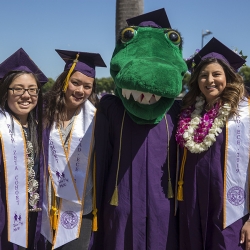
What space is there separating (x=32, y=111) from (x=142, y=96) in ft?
3.08

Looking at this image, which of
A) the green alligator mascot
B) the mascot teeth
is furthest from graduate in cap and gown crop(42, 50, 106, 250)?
the mascot teeth

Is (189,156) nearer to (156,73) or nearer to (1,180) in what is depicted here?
(156,73)

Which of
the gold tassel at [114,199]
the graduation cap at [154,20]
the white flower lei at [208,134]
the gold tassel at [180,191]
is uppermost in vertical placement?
the graduation cap at [154,20]

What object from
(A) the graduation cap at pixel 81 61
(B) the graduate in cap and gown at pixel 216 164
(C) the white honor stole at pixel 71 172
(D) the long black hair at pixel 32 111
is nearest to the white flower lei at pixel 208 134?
(B) the graduate in cap and gown at pixel 216 164

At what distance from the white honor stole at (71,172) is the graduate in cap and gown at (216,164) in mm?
772

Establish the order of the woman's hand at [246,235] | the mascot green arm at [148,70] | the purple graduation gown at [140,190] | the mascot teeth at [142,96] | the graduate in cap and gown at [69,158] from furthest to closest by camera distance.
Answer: the graduate in cap and gown at [69,158]
the purple graduation gown at [140,190]
the woman's hand at [246,235]
the mascot teeth at [142,96]
the mascot green arm at [148,70]

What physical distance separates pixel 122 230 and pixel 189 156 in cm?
78

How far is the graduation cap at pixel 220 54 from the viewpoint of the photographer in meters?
3.24

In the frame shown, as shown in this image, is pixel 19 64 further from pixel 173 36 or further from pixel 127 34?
pixel 173 36

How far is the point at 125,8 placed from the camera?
5.68 metres

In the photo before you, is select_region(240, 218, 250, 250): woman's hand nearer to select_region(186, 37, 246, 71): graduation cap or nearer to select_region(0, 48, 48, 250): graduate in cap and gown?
select_region(186, 37, 246, 71): graduation cap

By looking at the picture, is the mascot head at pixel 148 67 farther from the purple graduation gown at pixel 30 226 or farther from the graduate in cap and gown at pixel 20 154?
the purple graduation gown at pixel 30 226

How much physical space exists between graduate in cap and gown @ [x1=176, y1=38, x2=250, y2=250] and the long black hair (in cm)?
110

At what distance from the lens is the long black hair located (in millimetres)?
3113
